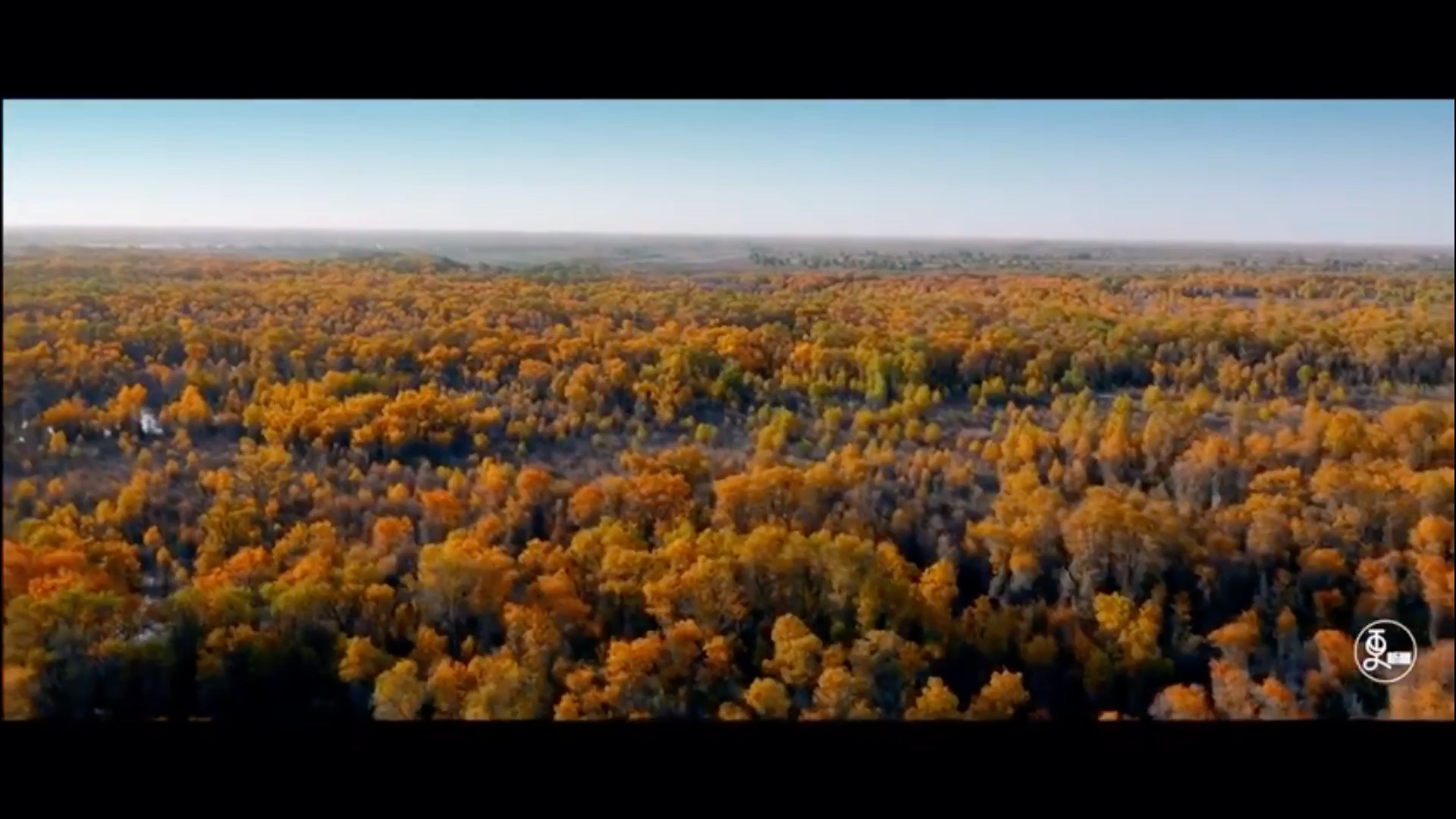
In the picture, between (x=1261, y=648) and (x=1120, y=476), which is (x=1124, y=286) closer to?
(x=1120, y=476)

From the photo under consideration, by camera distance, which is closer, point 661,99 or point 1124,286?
point 661,99

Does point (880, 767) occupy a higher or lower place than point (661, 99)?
lower

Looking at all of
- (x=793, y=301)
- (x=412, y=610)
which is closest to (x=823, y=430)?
(x=793, y=301)

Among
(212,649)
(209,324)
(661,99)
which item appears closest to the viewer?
(661,99)
